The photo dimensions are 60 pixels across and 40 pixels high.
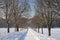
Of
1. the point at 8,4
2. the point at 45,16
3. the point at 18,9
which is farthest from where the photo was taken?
the point at 18,9

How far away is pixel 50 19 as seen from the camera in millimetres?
19188

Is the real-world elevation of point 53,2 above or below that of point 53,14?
above

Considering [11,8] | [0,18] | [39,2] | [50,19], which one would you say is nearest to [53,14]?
[50,19]

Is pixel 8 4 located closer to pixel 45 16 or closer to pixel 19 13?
pixel 19 13

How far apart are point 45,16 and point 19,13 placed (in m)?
6.30

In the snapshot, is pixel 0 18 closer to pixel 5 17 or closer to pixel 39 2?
pixel 5 17

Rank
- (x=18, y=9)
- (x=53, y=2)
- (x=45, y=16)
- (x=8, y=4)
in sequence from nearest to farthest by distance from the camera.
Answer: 1. (x=53, y=2)
2. (x=45, y=16)
3. (x=8, y=4)
4. (x=18, y=9)

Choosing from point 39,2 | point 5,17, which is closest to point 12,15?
point 5,17

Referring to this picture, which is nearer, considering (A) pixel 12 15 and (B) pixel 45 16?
(B) pixel 45 16

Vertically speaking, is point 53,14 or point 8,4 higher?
point 8,4

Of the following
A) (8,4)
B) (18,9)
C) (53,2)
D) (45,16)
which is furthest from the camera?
(18,9)

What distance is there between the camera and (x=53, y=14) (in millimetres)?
19500

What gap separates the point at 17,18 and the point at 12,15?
141 cm

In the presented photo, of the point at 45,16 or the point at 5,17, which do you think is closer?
the point at 45,16
